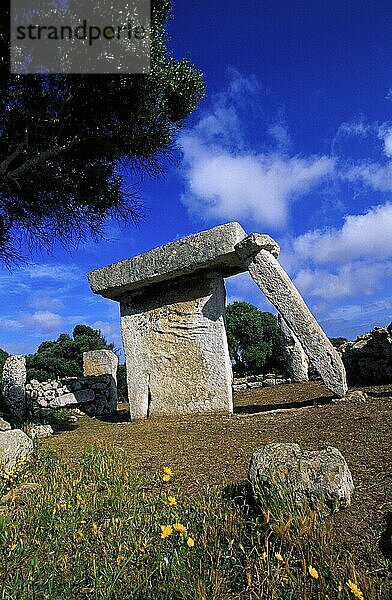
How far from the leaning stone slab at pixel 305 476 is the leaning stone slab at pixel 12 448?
321 cm

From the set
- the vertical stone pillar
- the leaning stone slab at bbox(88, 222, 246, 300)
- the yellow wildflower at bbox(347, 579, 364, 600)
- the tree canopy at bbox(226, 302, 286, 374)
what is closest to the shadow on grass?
the leaning stone slab at bbox(88, 222, 246, 300)

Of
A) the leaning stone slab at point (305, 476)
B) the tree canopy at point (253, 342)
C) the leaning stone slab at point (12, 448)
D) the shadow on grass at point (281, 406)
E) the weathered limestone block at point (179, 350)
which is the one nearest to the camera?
the leaning stone slab at point (305, 476)

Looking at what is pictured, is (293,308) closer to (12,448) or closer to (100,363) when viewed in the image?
(12,448)

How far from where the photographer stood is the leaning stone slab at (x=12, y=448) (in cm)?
550

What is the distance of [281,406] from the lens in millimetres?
8969

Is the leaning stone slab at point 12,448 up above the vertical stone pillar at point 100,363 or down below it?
below

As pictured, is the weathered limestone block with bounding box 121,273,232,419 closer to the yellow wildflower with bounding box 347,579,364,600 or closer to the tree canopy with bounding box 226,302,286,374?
the yellow wildflower with bounding box 347,579,364,600

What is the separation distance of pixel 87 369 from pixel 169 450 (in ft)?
31.1

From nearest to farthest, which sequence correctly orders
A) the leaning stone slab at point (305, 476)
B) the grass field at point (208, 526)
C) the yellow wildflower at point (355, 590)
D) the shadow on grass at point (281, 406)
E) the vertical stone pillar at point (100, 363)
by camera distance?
the yellow wildflower at point (355, 590) → the grass field at point (208, 526) → the leaning stone slab at point (305, 476) → the shadow on grass at point (281, 406) → the vertical stone pillar at point (100, 363)

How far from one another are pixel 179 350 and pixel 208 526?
612 centimetres

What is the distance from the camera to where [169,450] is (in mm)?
5996

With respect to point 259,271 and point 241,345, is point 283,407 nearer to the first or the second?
point 259,271

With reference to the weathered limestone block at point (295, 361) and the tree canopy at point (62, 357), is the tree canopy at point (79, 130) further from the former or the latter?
the tree canopy at point (62, 357)

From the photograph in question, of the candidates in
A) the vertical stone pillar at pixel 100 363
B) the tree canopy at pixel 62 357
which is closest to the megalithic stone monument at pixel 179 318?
the vertical stone pillar at pixel 100 363
